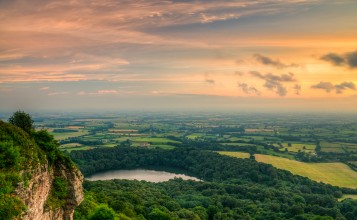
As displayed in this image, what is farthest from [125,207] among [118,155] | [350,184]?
[118,155]

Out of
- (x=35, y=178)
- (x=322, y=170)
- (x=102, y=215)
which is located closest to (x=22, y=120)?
(x=35, y=178)

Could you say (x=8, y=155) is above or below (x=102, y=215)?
above

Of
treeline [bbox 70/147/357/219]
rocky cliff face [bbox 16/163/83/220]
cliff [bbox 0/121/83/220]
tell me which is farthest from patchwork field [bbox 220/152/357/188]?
cliff [bbox 0/121/83/220]

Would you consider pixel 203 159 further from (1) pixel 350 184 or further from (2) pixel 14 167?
(2) pixel 14 167

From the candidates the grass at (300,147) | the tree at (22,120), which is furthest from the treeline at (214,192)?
the grass at (300,147)

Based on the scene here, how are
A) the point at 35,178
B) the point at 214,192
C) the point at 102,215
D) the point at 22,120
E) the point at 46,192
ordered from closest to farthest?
1. the point at 35,178
2. the point at 46,192
3. the point at 22,120
4. the point at 102,215
5. the point at 214,192

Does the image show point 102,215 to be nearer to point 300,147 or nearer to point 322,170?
point 322,170
